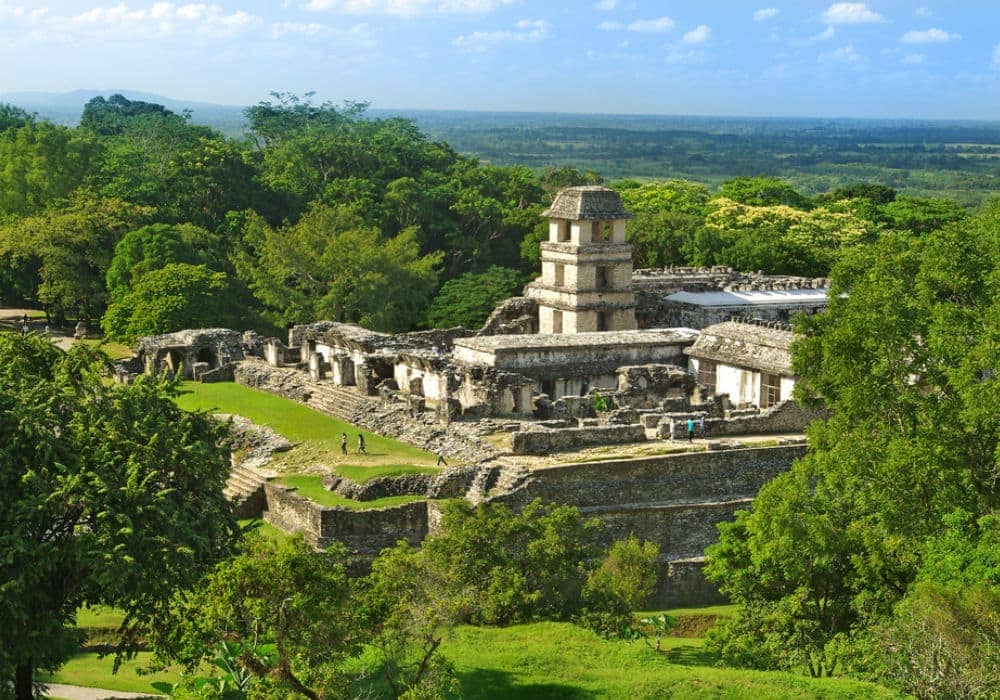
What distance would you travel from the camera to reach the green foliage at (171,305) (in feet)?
161

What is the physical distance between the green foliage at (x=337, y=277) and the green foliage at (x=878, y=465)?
28217 mm

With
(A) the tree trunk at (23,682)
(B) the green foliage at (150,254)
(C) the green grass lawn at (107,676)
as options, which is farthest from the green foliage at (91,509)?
(B) the green foliage at (150,254)

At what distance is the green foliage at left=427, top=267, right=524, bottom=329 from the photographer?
5744 cm

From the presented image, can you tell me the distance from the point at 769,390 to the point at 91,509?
22654mm

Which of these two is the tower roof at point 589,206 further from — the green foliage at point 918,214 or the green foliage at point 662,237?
the green foliage at point 918,214

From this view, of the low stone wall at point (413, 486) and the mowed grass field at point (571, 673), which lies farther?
the low stone wall at point (413, 486)

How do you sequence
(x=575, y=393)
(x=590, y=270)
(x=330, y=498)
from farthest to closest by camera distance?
(x=590, y=270) < (x=575, y=393) < (x=330, y=498)

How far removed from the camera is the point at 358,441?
35156mm

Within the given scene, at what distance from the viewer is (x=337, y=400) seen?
39.3 meters

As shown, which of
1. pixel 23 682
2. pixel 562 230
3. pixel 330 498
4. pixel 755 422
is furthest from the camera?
pixel 562 230

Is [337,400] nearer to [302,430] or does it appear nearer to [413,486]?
[302,430]

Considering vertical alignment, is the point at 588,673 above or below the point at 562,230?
below

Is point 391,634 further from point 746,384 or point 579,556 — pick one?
point 746,384

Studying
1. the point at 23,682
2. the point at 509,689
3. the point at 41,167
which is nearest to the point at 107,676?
the point at 23,682
